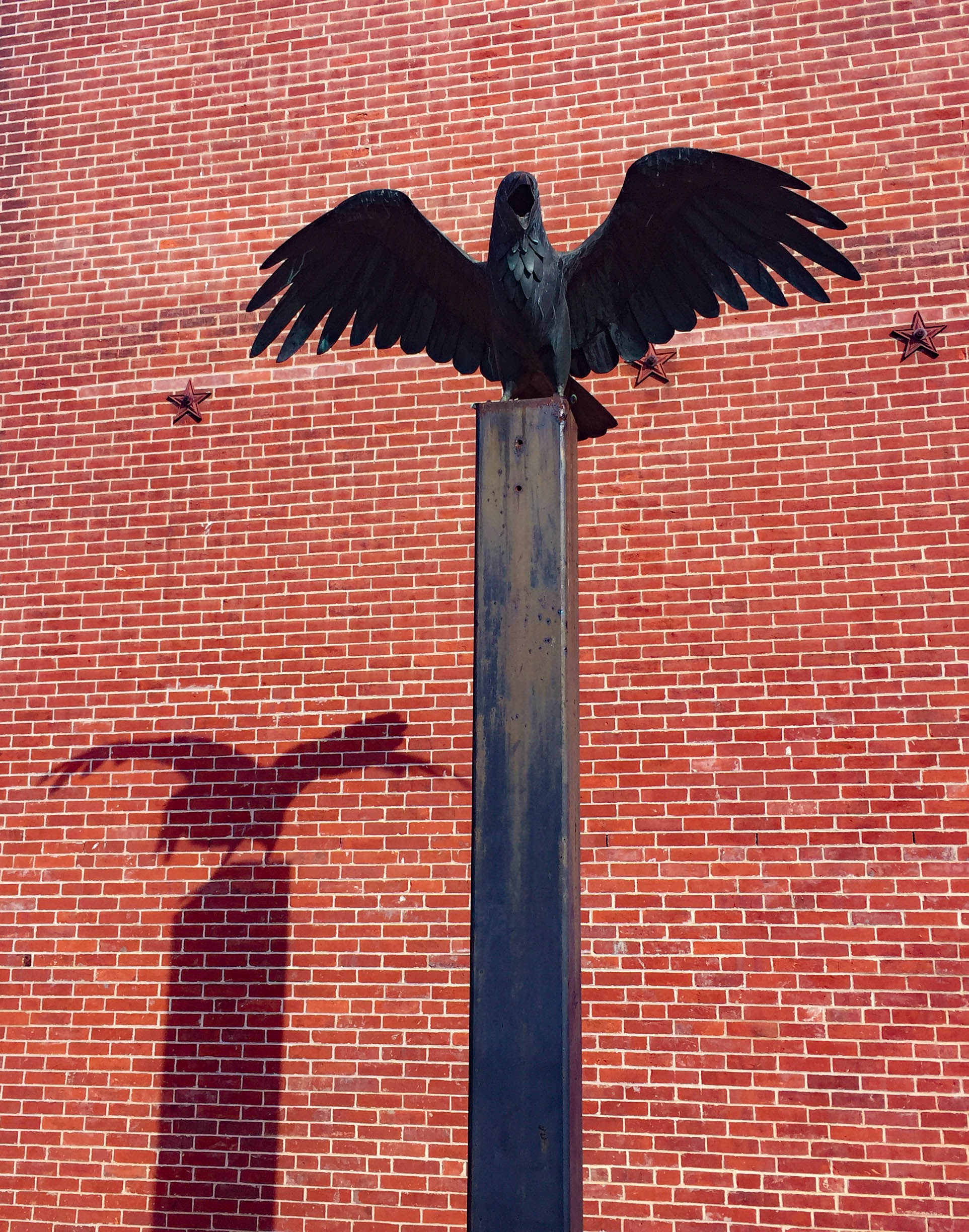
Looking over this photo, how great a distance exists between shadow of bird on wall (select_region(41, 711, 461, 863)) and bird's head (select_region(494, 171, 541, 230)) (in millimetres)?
3023

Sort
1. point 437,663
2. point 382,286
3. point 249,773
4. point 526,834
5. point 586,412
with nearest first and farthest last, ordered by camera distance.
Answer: point 526,834
point 586,412
point 382,286
point 437,663
point 249,773

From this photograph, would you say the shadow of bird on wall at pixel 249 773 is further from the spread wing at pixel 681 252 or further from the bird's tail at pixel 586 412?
the spread wing at pixel 681 252

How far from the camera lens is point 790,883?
562cm

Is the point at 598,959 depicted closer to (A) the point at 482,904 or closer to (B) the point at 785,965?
(B) the point at 785,965

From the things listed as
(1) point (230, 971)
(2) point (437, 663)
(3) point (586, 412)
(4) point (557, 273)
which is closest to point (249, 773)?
(1) point (230, 971)

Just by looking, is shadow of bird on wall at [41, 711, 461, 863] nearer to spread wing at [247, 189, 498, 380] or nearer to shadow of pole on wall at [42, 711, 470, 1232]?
shadow of pole on wall at [42, 711, 470, 1232]

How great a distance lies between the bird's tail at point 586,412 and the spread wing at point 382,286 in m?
0.41

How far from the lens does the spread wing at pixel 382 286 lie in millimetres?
4289

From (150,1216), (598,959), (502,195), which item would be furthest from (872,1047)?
(502,195)

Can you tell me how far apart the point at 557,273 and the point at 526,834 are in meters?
1.84

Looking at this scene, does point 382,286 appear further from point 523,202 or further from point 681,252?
point 681,252

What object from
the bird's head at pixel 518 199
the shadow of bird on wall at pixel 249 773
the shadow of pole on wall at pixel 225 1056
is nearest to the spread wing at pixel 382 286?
the bird's head at pixel 518 199

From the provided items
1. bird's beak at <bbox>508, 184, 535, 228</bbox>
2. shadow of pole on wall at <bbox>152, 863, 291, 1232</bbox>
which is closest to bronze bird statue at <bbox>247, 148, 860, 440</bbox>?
bird's beak at <bbox>508, 184, 535, 228</bbox>

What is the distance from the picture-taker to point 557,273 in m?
4.02
